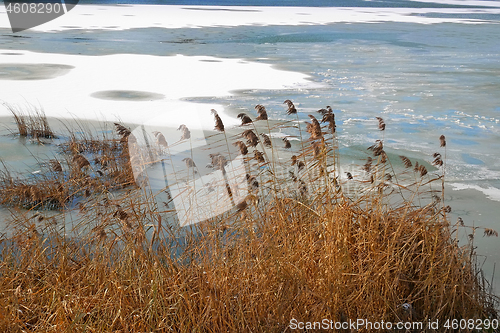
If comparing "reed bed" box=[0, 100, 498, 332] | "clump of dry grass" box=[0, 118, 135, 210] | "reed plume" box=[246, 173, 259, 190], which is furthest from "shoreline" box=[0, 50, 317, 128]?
"reed bed" box=[0, 100, 498, 332]

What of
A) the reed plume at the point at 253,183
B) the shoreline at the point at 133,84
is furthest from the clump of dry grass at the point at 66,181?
the shoreline at the point at 133,84

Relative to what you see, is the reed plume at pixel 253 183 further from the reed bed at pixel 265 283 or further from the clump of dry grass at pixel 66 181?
the clump of dry grass at pixel 66 181

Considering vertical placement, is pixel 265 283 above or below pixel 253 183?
below

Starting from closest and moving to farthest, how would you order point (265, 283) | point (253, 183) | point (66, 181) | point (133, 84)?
point (265, 283)
point (253, 183)
point (66, 181)
point (133, 84)

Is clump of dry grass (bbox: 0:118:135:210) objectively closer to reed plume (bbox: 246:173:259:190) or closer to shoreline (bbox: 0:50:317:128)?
reed plume (bbox: 246:173:259:190)

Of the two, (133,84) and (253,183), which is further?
(133,84)

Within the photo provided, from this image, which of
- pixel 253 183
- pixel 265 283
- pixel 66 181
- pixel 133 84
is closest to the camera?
pixel 265 283

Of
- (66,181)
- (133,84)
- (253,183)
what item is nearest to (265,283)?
(253,183)

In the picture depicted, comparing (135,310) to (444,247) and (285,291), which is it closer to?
(285,291)

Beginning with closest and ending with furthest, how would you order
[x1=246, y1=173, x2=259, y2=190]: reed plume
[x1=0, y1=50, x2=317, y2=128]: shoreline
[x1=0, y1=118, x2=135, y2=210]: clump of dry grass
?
1. [x1=246, y1=173, x2=259, y2=190]: reed plume
2. [x1=0, y1=118, x2=135, y2=210]: clump of dry grass
3. [x1=0, y1=50, x2=317, y2=128]: shoreline

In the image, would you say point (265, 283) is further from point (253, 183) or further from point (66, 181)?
point (66, 181)

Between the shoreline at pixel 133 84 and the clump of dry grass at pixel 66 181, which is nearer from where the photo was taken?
the clump of dry grass at pixel 66 181

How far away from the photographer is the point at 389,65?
1398 centimetres

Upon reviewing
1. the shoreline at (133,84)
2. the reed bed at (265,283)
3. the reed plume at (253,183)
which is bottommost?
the shoreline at (133,84)
